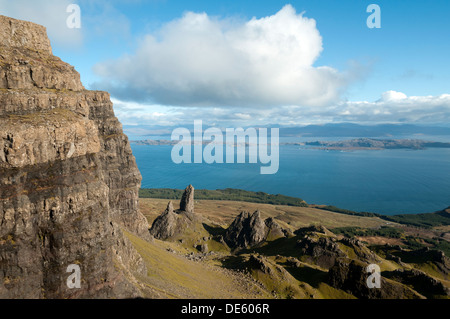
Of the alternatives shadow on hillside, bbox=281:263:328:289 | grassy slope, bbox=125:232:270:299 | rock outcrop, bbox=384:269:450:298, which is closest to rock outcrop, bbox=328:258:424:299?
shadow on hillside, bbox=281:263:328:289

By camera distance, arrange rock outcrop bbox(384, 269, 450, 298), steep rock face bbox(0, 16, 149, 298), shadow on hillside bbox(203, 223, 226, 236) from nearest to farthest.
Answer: steep rock face bbox(0, 16, 149, 298) → rock outcrop bbox(384, 269, 450, 298) → shadow on hillside bbox(203, 223, 226, 236)

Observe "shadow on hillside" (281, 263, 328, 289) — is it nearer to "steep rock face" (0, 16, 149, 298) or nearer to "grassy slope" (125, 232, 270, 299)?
"grassy slope" (125, 232, 270, 299)

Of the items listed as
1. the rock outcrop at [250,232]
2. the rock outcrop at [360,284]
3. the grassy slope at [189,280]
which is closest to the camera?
the grassy slope at [189,280]

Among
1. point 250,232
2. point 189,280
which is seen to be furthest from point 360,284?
point 250,232

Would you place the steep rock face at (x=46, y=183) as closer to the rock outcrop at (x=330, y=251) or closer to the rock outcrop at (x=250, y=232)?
the rock outcrop at (x=330, y=251)

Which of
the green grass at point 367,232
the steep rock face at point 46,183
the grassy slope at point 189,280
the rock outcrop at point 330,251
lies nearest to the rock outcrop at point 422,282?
the rock outcrop at point 330,251

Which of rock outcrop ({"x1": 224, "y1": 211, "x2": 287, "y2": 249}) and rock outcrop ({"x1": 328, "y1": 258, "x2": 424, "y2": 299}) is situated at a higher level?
rock outcrop ({"x1": 328, "y1": 258, "x2": 424, "y2": 299})
